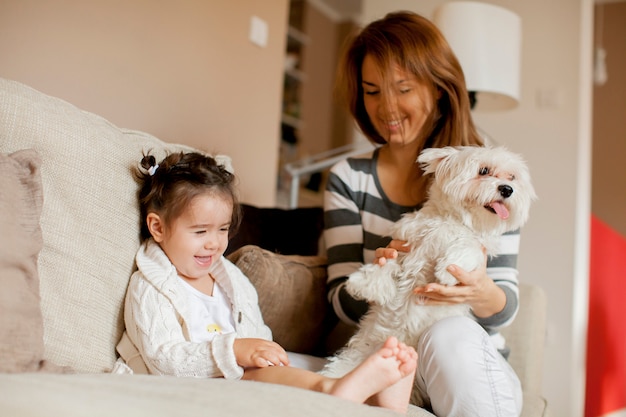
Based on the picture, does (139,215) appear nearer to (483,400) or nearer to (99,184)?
(99,184)

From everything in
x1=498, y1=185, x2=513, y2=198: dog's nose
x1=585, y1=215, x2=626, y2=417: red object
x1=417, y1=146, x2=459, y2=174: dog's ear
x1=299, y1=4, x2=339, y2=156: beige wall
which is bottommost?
x1=585, y1=215, x2=626, y2=417: red object

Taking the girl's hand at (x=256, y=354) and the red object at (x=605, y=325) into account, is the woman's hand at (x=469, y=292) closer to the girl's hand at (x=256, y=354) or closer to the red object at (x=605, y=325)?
the girl's hand at (x=256, y=354)

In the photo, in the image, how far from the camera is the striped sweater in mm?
1635

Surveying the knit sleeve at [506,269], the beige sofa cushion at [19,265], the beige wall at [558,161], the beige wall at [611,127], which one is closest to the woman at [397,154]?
the knit sleeve at [506,269]

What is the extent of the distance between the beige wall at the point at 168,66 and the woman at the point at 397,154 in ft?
2.02

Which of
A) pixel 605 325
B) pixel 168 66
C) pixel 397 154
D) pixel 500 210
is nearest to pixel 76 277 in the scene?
pixel 500 210

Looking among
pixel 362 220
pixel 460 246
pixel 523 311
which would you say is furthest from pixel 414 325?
pixel 523 311

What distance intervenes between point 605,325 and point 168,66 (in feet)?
9.44

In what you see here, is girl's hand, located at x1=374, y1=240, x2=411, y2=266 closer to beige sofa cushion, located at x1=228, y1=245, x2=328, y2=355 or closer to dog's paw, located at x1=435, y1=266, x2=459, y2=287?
dog's paw, located at x1=435, y1=266, x2=459, y2=287

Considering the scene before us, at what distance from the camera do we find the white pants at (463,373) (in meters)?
1.21

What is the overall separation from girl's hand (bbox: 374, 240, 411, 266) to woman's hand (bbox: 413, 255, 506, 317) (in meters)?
0.09

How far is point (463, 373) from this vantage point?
→ 3.96 ft

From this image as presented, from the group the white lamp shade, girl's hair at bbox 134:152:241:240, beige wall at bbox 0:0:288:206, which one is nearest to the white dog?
girl's hair at bbox 134:152:241:240

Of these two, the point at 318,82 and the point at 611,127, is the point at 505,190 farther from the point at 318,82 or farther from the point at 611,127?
the point at 318,82
